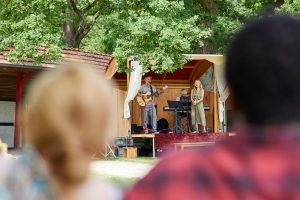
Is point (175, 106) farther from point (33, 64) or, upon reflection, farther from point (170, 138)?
point (33, 64)

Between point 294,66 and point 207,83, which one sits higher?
point 207,83

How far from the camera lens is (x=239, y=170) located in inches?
44.9

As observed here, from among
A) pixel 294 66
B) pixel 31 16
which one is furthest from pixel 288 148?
pixel 31 16

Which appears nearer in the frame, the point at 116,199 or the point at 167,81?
the point at 116,199

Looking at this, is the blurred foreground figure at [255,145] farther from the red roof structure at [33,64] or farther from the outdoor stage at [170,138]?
the outdoor stage at [170,138]

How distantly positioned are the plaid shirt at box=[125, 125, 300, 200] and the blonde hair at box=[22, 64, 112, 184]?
0.17m

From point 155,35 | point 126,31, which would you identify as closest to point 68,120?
point 155,35

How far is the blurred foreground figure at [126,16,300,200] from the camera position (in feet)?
3.74

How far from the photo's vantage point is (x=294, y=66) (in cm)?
118

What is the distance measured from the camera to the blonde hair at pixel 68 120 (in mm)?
1225

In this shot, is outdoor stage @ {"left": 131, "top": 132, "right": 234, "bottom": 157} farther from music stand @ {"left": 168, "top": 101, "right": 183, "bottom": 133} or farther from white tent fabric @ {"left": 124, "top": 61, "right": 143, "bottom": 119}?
music stand @ {"left": 168, "top": 101, "right": 183, "bottom": 133}

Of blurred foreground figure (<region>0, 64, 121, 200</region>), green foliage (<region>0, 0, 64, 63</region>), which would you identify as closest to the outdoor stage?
green foliage (<region>0, 0, 64, 63</region>)

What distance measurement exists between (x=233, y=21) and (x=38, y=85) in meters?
19.3

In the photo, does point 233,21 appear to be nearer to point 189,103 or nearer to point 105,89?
point 189,103
